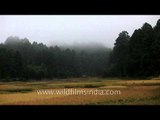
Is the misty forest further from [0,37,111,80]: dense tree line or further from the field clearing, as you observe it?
the field clearing

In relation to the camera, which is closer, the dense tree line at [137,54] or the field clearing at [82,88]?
the field clearing at [82,88]

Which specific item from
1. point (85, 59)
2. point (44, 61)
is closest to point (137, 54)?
point (85, 59)

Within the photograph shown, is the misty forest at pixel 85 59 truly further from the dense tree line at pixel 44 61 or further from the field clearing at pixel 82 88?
the field clearing at pixel 82 88

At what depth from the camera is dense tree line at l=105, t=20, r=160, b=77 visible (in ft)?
29.7

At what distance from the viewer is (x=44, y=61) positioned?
9.24m

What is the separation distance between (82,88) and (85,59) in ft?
1.64

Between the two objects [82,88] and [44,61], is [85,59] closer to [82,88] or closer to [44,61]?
[82,88]

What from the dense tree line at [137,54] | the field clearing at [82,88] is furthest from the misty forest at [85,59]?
the field clearing at [82,88]

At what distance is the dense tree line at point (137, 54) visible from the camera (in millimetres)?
9062

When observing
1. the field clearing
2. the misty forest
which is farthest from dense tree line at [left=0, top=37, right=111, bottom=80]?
the field clearing

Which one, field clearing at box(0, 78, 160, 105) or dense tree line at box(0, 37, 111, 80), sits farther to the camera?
dense tree line at box(0, 37, 111, 80)

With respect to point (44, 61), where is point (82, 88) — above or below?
below
